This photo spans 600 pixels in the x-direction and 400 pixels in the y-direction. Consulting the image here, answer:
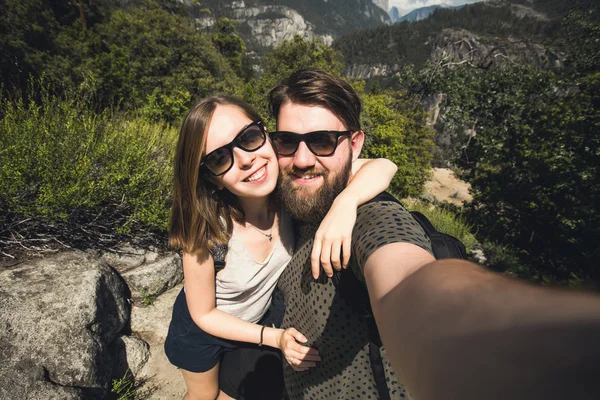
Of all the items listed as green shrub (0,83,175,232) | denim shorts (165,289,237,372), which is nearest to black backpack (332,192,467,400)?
denim shorts (165,289,237,372)

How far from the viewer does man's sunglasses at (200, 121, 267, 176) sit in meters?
1.53

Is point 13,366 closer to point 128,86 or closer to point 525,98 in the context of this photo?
point 525,98

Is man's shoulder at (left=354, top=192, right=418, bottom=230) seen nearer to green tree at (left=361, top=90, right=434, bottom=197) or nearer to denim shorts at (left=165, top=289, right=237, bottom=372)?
denim shorts at (left=165, top=289, right=237, bottom=372)

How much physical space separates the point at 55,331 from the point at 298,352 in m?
2.14

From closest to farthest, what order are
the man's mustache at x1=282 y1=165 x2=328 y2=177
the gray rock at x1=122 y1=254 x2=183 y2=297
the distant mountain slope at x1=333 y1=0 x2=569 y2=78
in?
the man's mustache at x1=282 y1=165 x2=328 y2=177, the gray rock at x1=122 y1=254 x2=183 y2=297, the distant mountain slope at x1=333 y1=0 x2=569 y2=78

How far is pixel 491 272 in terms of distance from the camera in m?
0.55

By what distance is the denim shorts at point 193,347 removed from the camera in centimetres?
172

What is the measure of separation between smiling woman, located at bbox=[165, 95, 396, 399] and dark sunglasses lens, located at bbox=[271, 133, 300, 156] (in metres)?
0.05

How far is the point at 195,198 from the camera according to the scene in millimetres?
1536

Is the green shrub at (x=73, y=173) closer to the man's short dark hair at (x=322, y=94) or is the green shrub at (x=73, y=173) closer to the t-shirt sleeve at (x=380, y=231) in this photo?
the man's short dark hair at (x=322, y=94)

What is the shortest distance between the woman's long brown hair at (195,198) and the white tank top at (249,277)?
139mm

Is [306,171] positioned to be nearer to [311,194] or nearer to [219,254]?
[311,194]

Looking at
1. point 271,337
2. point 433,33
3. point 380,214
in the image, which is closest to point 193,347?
point 271,337

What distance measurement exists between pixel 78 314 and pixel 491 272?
2965 mm
